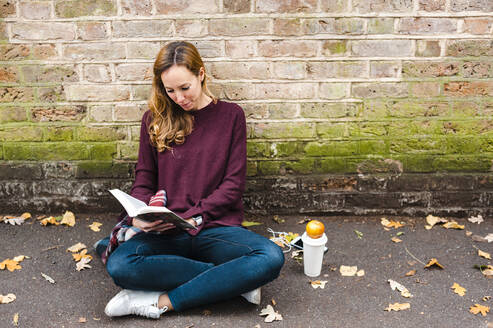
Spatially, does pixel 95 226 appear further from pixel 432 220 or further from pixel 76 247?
pixel 432 220

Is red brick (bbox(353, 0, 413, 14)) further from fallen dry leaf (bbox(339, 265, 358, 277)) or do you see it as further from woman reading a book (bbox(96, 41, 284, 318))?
fallen dry leaf (bbox(339, 265, 358, 277))

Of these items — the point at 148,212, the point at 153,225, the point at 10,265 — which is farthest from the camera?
the point at 10,265

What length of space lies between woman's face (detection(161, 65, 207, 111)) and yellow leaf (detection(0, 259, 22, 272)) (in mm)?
1645

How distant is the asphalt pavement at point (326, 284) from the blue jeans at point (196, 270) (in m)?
0.16

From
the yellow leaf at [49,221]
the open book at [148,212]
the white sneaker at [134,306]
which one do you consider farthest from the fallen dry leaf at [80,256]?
the open book at [148,212]

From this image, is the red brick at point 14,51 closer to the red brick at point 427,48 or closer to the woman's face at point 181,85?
the woman's face at point 181,85

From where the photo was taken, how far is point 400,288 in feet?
9.42

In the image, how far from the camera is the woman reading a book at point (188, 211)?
2633 millimetres

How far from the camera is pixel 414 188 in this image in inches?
149

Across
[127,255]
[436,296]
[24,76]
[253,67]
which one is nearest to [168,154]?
[127,255]

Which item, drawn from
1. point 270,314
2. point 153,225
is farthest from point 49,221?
point 270,314

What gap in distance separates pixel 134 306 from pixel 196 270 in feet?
1.35

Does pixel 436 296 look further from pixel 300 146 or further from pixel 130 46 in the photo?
pixel 130 46

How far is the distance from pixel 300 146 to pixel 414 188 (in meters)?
A: 1.04
